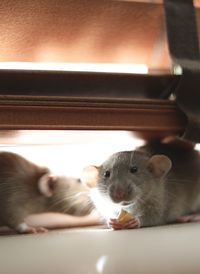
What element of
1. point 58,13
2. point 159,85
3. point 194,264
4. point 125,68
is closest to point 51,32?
point 58,13

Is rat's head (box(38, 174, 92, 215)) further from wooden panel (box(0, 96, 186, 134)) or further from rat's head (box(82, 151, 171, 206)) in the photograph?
wooden panel (box(0, 96, 186, 134))

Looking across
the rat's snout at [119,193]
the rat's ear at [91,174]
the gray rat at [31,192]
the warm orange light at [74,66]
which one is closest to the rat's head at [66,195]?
Result: the gray rat at [31,192]

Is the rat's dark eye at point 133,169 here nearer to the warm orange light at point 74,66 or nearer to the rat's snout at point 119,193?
the rat's snout at point 119,193

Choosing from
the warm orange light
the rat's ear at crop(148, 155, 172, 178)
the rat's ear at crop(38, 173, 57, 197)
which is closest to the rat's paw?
the rat's ear at crop(38, 173, 57, 197)

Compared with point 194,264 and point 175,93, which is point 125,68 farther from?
point 194,264

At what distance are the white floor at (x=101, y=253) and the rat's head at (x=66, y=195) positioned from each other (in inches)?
14.0

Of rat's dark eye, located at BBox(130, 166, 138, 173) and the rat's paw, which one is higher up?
rat's dark eye, located at BBox(130, 166, 138, 173)

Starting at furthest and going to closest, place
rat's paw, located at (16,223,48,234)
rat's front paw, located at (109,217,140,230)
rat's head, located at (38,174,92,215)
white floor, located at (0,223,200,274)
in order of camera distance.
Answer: rat's head, located at (38,174,92,215)
rat's paw, located at (16,223,48,234)
rat's front paw, located at (109,217,140,230)
white floor, located at (0,223,200,274)

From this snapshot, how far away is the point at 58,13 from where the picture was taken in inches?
48.1

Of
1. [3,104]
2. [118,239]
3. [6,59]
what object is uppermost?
[3,104]

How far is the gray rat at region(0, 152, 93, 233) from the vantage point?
4.02 feet

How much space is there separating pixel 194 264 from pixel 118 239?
0.16m

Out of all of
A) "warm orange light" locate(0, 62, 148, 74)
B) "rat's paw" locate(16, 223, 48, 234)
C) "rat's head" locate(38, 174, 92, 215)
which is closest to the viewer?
"rat's paw" locate(16, 223, 48, 234)

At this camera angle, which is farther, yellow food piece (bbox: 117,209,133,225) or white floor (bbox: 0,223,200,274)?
yellow food piece (bbox: 117,209,133,225)
